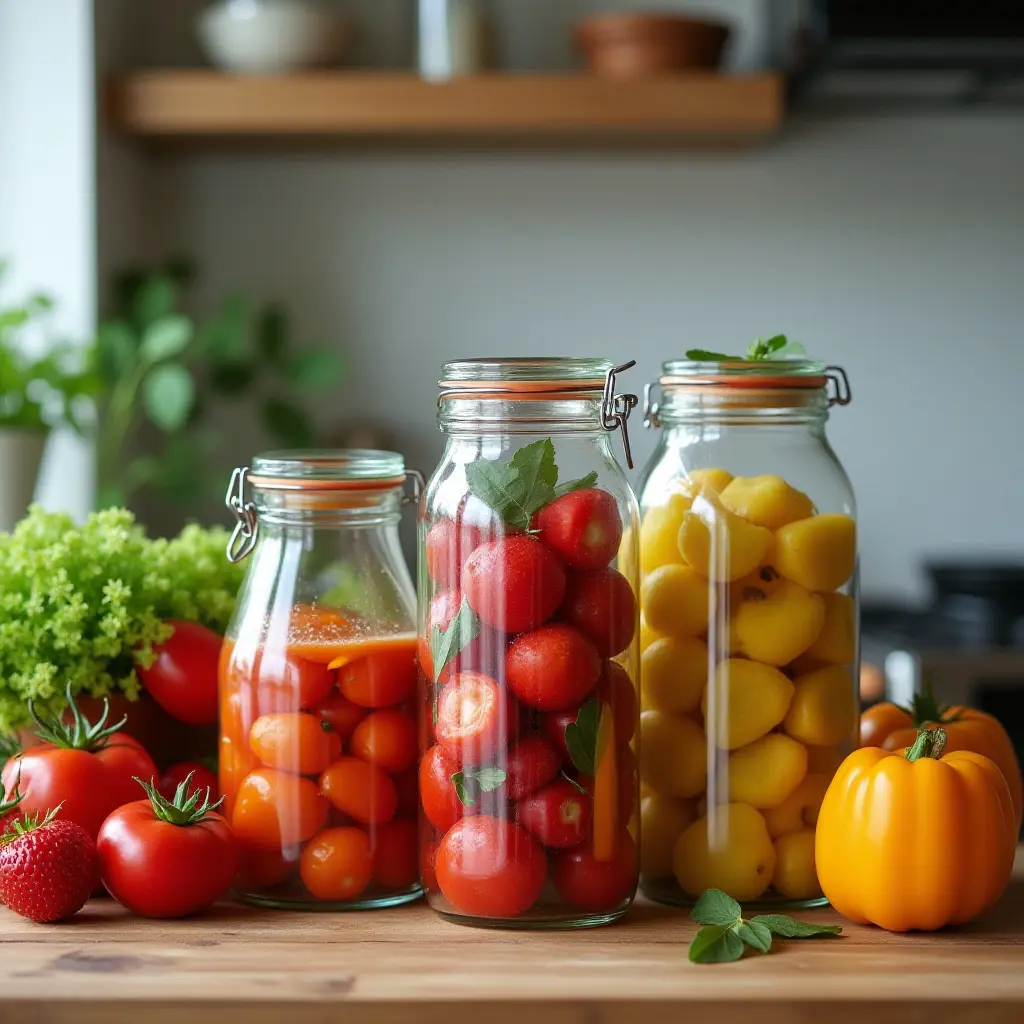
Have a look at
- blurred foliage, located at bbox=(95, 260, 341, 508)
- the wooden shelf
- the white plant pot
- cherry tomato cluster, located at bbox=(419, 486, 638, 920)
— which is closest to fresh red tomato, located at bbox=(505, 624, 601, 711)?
cherry tomato cluster, located at bbox=(419, 486, 638, 920)

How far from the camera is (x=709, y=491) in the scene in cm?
73

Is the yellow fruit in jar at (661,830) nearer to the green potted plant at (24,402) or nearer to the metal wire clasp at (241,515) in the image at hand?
the metal wire clasp at (241,515)

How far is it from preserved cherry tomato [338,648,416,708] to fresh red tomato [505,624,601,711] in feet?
0.28

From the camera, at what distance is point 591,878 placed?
68cm

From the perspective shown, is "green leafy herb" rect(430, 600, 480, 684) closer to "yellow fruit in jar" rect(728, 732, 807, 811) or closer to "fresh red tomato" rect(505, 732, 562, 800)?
"fresh red tomato" rect(505, 732, 562, 800)

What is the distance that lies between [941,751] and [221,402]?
1.97 metres

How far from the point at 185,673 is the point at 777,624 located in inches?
13.4

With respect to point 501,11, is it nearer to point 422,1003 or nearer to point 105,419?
point 105,419

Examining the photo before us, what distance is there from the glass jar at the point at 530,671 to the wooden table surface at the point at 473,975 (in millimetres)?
28

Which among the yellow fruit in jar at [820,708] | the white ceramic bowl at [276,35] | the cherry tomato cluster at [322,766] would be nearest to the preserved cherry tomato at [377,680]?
the cherry tomato cluster at [322,766]

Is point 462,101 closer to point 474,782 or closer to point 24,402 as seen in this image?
point 24,402

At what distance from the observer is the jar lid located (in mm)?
741

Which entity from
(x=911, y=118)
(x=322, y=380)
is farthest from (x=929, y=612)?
(x=322, y=380)

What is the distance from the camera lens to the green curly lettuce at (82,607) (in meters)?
0.77
